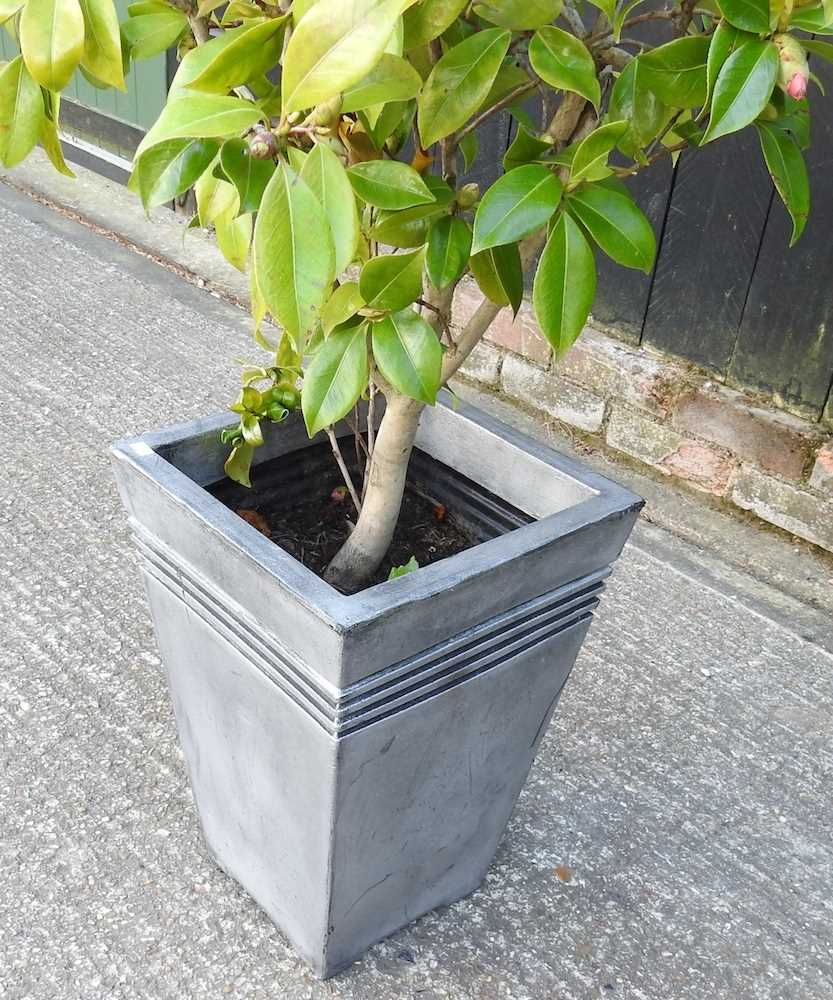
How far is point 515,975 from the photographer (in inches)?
61.3

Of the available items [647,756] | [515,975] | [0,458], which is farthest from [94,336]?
[515,975]

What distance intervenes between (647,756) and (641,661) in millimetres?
268

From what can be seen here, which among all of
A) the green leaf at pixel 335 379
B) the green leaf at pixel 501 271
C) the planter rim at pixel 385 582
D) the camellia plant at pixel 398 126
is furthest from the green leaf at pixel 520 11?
the planter rim at pixel 385 582

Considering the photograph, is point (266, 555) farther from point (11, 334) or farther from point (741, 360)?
point (11, 334)

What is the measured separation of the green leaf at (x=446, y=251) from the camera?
1051 mm

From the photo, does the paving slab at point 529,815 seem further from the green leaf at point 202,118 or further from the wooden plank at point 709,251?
the green leaf at point 202,118

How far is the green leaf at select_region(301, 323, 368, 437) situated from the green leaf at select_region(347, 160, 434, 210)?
182 millimetres

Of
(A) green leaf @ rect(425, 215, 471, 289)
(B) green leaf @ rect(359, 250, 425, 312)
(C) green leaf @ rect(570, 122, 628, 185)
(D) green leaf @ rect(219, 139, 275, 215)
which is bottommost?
(B) green leaf @ rect(359, 250, 425, 312)

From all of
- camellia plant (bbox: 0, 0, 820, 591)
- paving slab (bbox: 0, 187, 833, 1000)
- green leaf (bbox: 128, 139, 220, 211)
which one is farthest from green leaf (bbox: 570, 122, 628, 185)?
paving slab (bbox: 0, 187, 833, 1000)

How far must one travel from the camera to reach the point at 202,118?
830 mm

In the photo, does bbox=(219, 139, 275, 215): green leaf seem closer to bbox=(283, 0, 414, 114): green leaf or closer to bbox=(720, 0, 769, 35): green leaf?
bbox=(283, 0, 414, 114): green leaf

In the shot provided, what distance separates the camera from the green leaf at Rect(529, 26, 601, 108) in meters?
0.93

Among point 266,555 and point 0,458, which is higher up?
point 266,555

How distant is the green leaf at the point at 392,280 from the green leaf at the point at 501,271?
7 centimetres
